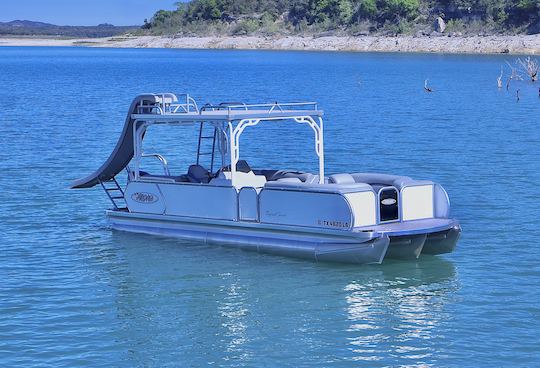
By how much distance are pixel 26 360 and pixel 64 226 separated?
8.94 m

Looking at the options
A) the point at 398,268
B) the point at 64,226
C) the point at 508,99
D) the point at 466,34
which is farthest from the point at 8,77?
the point at 398,268

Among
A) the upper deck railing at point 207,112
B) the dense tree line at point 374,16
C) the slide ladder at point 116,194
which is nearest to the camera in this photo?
the upper deck railing at point 207,112

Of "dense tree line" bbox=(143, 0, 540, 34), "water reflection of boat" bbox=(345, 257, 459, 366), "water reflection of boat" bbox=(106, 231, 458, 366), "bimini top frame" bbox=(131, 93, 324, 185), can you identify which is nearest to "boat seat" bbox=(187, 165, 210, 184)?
"bimini top frame" bbox=(131, 93, 324, 185)

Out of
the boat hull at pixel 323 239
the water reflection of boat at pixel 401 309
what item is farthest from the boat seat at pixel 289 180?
the water reflection of boat at pixel 401 309

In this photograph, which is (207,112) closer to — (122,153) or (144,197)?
(144,197)

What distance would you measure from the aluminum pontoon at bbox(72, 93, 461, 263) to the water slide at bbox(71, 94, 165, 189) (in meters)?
0.05

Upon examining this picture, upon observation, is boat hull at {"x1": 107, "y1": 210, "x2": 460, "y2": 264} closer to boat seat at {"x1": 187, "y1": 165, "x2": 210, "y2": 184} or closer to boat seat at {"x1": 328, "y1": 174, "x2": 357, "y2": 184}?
boat seat at {"x1": 187, "y1": 165, "x2": 210, "y2": 184}

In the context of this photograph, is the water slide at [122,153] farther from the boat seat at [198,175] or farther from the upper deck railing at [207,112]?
the boat seat at [198,175]

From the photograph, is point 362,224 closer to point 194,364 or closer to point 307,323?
point 307,323

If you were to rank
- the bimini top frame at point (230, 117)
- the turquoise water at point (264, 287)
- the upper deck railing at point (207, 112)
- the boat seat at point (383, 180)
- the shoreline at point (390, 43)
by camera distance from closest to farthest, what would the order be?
the turquoise water at point (264, 287), the boat seat at point (383, 180), the bimini top frame at point (230, 117), the upper deck railing at point (207, 112), the shoreline at point (390, 43)

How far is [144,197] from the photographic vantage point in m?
21.4

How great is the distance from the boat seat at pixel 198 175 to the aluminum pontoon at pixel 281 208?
0.08 ft

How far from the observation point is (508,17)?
138 meters

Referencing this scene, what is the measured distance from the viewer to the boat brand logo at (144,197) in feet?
69.6
